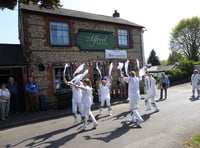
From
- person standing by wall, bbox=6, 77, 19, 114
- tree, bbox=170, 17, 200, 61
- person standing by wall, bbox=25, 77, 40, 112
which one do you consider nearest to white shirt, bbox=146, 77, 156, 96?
person standing by wall, bbox=25, 77, 40, 112

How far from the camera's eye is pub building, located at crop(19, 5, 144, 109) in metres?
18.0

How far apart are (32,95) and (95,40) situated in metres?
6.84

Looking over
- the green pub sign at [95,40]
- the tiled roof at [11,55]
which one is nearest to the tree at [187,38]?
the green pub sign at [95,40]

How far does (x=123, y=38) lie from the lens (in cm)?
2402

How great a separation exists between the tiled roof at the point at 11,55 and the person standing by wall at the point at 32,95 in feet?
4.32

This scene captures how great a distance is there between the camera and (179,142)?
26.6 feet

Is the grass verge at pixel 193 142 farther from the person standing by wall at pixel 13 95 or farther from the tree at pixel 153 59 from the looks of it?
the tree at pixel 153 59

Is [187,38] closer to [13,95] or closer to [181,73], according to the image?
[181,73]

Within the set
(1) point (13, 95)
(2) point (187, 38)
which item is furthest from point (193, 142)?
(2) point (187, 38)

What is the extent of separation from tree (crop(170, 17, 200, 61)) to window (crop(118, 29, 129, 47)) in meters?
40.7

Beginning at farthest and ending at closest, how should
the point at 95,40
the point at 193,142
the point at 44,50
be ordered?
1. the point at 95,40
2. the point at 44,50
3. the point at 193,142

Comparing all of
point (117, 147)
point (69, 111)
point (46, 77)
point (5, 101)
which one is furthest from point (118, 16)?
point (117, 147)

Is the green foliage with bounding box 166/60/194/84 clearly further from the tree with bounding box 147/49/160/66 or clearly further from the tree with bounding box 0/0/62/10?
the tree with bounding box 147/49/160/66

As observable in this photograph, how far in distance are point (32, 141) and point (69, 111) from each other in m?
6.90
